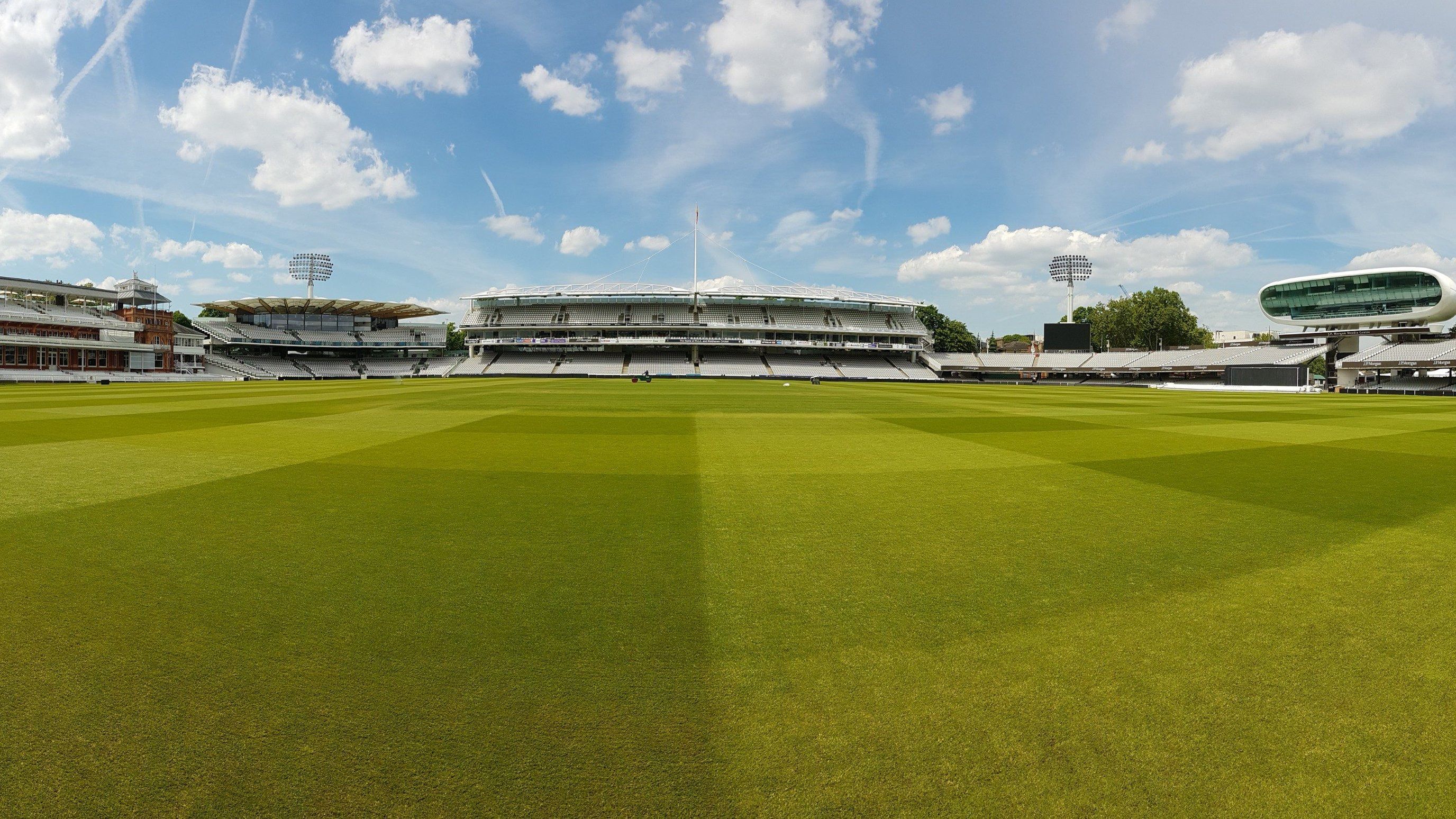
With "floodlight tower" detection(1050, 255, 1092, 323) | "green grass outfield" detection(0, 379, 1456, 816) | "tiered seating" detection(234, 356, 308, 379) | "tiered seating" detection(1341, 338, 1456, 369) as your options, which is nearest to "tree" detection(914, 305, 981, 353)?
"floodlight tower" detection(1050, 255, 1092, 323)

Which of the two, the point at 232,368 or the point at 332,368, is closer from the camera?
the point at 232,368

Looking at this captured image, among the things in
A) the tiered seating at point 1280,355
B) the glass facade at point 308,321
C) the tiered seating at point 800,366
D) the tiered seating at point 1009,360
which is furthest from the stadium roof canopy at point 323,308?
the tiered seating at point 1280,355

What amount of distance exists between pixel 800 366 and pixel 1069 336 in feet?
124

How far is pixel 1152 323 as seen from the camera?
4119 inches

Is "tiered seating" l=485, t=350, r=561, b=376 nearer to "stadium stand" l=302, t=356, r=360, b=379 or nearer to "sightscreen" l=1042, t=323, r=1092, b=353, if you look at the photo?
"stadium stand" l=302, t=356, r=360, b=379

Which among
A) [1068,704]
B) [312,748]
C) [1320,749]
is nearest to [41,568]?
[312,748]

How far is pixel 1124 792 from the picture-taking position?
2.80 meters

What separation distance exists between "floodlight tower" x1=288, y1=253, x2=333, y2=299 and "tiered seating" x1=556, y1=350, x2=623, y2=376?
154 feet

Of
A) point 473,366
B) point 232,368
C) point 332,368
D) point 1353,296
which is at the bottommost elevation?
point 232,368

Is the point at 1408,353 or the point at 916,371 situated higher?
the point at 1408,353

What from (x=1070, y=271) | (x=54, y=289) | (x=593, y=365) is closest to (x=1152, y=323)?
(x=1070, y=271)

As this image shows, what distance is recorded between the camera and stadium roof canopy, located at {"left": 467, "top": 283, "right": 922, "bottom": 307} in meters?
103

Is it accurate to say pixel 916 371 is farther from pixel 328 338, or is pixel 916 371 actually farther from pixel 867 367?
pixel 328 338

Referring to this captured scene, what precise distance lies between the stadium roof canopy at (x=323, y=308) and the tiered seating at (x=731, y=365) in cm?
4479
